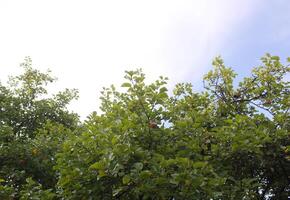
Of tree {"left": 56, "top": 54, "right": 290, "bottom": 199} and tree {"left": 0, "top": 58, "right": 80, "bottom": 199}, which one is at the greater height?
tree {"left": 0, "top": 58, "right": 80, "bottom": 199}

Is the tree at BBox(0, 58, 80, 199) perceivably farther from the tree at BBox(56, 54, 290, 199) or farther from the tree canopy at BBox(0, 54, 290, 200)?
the tree at BBox(56, 54, 290, 199)

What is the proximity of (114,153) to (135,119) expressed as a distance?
4.30 ft

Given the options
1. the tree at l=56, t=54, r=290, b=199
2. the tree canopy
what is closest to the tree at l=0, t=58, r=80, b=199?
the tree canopy

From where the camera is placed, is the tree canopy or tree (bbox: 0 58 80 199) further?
tree (bbox: 0 58 80 199)

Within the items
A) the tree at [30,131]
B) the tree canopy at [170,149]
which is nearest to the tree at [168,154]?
the tree canopy at [170,149]

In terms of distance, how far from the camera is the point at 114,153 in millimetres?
6809

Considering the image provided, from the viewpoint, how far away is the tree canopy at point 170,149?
22.2 ft

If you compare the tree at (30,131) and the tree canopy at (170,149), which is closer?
the tree canopy at (170,149)

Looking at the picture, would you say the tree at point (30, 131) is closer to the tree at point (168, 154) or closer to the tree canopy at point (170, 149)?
the tree canopy at point (170, 149)

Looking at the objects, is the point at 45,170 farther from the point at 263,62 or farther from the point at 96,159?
the point at 263,62

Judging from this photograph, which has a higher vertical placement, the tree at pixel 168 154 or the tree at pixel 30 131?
the tree at pixel 30 131

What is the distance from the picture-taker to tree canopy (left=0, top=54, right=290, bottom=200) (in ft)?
22.2

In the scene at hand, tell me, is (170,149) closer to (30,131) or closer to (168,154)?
(168,154)

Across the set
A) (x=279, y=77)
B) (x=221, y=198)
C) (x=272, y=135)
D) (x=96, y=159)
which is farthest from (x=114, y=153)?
(x=279, y=77)
